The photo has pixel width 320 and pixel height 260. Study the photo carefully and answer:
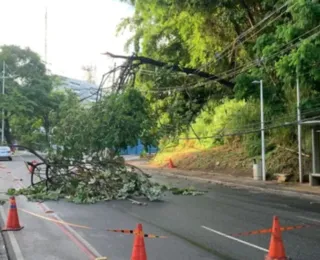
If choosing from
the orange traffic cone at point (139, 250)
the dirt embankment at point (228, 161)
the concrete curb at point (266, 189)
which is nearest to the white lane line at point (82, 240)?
the orange traffic cone at point (139, 250)

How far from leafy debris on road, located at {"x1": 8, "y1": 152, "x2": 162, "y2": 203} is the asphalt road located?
0.95 m

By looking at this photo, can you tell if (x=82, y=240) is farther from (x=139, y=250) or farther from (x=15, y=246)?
(x=139, y=250)

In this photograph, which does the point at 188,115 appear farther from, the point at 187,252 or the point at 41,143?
the point at 187,252

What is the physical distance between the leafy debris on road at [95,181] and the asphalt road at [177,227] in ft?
3.13

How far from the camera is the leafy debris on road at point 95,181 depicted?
16141 millimetres

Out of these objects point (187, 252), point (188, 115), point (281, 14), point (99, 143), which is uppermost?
point (281, 14)

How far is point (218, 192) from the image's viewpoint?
19078 mm

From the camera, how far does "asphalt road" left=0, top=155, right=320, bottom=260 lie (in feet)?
26.3

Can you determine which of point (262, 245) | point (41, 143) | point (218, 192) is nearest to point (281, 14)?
point (218, 192)

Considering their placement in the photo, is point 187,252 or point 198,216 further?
point 198,216

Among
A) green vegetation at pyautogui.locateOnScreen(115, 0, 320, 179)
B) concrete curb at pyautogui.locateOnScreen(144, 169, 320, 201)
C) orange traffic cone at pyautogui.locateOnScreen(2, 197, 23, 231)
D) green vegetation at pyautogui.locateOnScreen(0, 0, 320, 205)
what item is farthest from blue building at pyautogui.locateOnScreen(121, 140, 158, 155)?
orange traffic cone at pyautogui.locateOnScreen(2, 197, 23, 231)

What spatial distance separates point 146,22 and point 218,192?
62.5 ft

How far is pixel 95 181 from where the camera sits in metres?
16.3

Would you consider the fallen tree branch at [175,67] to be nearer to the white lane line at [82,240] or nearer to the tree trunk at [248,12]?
the tree trunk at [248,12]
